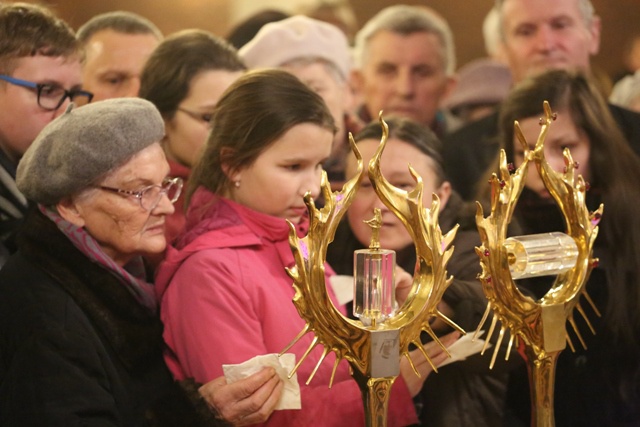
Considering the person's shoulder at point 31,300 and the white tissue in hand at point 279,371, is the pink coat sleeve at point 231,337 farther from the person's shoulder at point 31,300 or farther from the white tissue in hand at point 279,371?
the person's shoulder at point 31,300

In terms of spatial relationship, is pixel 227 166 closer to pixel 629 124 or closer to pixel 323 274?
pixel 323 274

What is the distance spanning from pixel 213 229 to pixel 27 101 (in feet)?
2.00

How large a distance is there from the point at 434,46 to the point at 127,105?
2170 millimetres

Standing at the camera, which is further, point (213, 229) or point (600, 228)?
point (600, 228)

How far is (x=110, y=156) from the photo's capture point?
1.90m

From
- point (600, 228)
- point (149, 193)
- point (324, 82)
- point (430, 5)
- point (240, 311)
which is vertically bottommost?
point (240, 311)

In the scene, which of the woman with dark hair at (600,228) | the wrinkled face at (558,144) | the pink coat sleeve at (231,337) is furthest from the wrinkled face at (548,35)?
the pink coat sleeve at (231,337)

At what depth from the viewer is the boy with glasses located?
2260 mm

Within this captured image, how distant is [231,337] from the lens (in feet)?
6.17

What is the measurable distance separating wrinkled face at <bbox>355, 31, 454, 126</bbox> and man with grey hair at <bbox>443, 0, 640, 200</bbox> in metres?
0.27


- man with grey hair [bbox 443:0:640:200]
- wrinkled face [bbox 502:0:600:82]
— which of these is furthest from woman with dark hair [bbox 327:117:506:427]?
wrinkled face [bbox 502:0:600:82]

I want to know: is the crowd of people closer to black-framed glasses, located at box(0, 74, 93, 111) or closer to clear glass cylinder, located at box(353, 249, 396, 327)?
black-framed glasses, located at box(0, 74, 93, 111)

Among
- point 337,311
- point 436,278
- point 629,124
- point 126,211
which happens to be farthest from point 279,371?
point 629,124

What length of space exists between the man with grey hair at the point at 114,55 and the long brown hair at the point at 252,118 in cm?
80
